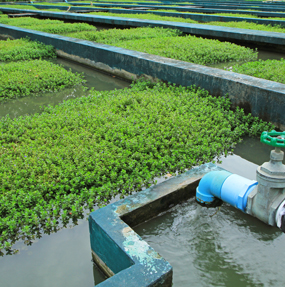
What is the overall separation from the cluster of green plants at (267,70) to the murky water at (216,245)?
353cm

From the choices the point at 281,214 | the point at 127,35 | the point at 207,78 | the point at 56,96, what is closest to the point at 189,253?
the point at 281,214

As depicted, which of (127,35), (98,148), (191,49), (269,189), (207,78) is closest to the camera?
(269,189)

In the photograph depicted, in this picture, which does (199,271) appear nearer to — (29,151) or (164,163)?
(164,163)

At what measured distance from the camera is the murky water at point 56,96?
Answer: 5566 millimetres

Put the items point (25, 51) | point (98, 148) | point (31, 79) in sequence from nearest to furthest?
1. point (98, 148)
2. point (31, 79)
3. point (25, 51)

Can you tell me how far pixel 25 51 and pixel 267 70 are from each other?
7069 mm

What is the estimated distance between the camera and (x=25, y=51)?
30.6 feet

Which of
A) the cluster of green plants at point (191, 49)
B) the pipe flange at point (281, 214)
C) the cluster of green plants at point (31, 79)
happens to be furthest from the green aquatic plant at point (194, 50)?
the pipe flange at point (281, 214)

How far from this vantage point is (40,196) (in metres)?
2.96

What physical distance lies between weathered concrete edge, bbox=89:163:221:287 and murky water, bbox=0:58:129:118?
11.6 feet

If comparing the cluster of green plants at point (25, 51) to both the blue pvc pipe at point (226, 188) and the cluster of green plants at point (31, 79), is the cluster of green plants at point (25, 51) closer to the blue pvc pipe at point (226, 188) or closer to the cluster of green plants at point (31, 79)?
the cluster of green plants at point (31, 79)

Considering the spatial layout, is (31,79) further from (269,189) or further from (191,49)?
(269,189)

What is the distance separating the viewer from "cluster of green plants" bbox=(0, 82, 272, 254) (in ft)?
9.46

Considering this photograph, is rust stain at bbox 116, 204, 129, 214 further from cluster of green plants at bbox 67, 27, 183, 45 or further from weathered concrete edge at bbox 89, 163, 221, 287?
cluster of green plants at bbox 67, 27, 183, 45
